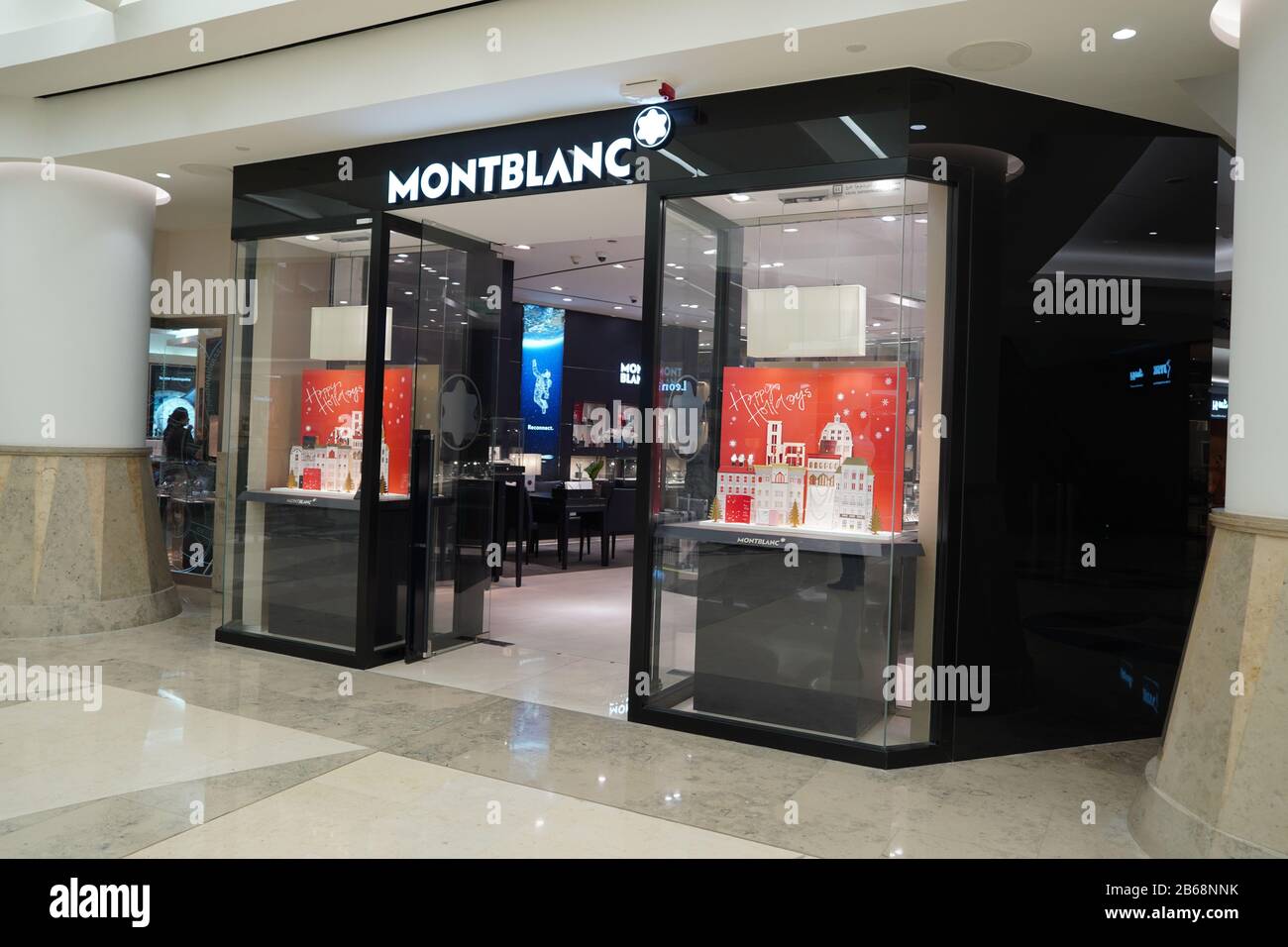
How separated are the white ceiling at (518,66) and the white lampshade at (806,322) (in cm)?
101

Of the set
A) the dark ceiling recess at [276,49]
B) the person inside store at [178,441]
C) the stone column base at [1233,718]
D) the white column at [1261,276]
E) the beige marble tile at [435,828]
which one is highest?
the dark ceiling recess at [276,49]

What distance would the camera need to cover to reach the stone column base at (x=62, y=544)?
6.47m

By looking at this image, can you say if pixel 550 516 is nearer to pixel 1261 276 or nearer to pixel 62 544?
pixel 62 544

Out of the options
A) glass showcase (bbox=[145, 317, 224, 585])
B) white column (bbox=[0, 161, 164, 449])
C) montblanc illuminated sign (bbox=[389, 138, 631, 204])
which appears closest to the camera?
montblanc illuminated sign (bbox=[389, 138, 631, 204])

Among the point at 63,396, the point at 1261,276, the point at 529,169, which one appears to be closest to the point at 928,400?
the point at 1261,276

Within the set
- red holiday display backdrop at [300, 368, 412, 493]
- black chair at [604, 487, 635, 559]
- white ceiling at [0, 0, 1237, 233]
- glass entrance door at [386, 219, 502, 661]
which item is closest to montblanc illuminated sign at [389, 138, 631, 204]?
white ceiling at [0, 0, 1237, 233]

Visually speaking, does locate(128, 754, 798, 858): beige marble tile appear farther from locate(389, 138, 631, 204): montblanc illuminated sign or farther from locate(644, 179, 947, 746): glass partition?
locate(389, 138, 631, 204): montblanc illuminated sign

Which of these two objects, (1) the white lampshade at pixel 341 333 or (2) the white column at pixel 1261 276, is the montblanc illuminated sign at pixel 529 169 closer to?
(1) the white lampshade at pixel 341 333

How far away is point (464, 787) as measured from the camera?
3.88 m

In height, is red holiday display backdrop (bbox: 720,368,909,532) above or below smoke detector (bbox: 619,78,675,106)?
below

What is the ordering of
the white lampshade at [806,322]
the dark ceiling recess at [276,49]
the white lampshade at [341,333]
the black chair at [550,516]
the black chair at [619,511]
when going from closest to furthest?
the white lampshade at [806,322]
the dark ceiling recess at [276,49]
the white lampshade at [341,333]
the black chair at [550,516]
the black chair at [619,511]

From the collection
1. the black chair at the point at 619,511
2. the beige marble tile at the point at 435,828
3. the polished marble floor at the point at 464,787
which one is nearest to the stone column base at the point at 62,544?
the polished marble floor at the point at 464,787

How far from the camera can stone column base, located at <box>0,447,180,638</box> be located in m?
6.47

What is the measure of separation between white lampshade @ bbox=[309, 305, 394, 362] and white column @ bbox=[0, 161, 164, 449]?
179cm
